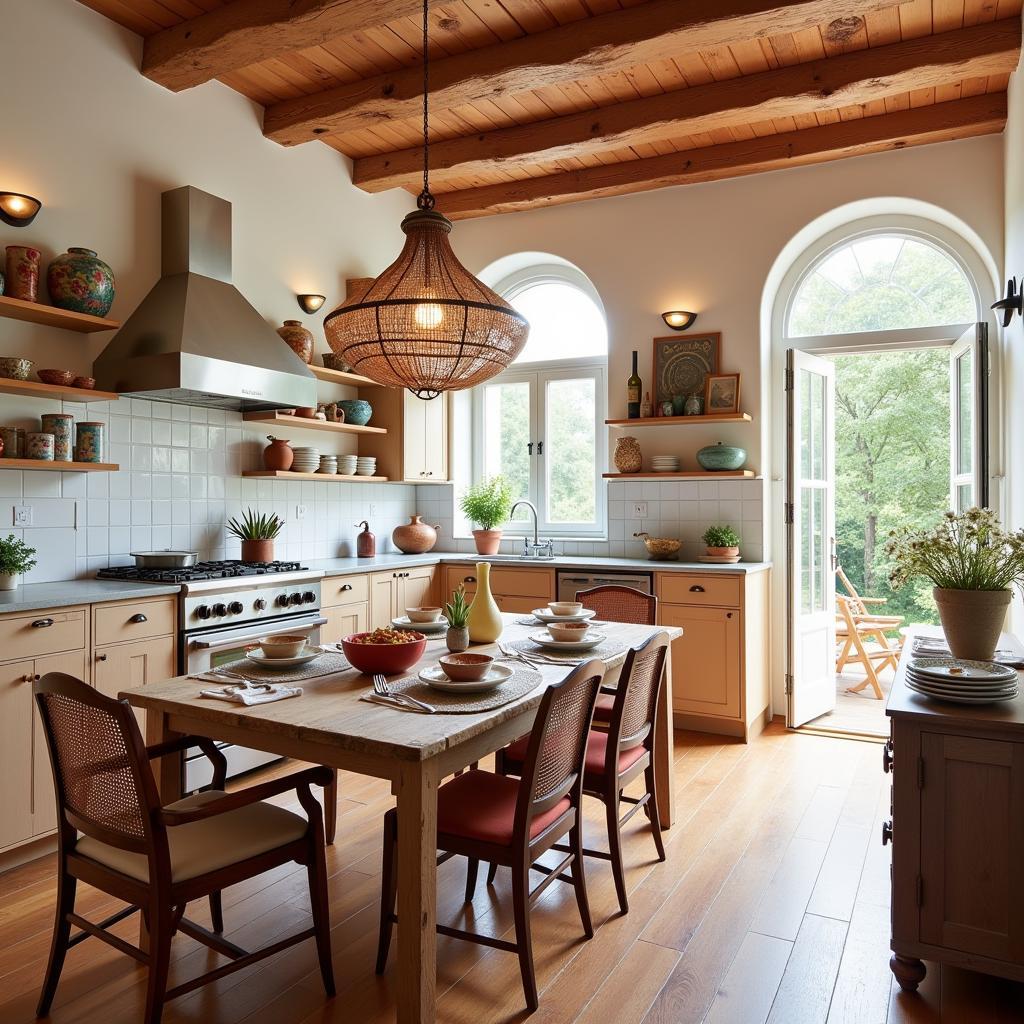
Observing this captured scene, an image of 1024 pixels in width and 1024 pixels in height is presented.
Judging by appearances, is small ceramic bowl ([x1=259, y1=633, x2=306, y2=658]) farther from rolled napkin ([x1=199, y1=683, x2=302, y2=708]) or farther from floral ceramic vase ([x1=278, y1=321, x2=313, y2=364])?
floral ceramic vase ([x1=278, y1=321, x2=313, y2=364])

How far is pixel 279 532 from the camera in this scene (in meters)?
4.55

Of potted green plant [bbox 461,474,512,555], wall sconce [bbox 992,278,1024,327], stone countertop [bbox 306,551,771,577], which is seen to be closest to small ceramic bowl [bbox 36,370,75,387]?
stone countertop [bbox 306,551,771,577]

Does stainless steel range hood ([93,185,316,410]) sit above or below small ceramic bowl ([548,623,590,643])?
above

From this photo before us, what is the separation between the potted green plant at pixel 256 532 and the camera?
13.2 feet

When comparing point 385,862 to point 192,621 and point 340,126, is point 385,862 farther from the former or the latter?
point 340,126

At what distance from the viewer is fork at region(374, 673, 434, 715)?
1.97 m

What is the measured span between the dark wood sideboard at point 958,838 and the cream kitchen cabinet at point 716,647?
6.98 feet

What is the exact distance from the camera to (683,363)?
16.1 feet

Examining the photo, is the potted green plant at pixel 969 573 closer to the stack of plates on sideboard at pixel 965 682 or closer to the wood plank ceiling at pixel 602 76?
the stack of plates on sideboard at pixel 965 682

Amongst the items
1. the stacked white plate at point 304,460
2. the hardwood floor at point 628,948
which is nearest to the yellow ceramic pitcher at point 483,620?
the hardwood floor at point 628,948

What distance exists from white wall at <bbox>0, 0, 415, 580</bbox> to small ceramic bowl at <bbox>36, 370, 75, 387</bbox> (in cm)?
22

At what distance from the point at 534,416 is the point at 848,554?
14.6ft

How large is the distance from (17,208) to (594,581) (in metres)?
3.26

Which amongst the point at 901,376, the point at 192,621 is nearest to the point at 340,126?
the point at 192,621
